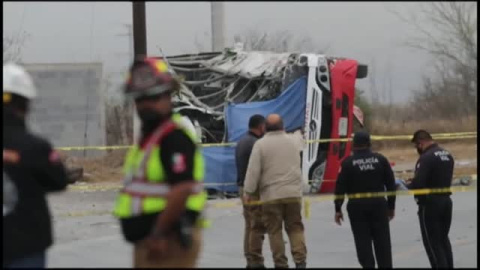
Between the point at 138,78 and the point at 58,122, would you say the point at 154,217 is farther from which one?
the point at 58,122

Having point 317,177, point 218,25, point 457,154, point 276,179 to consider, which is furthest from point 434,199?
point 457,154

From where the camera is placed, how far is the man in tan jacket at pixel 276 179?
7609 millimetres

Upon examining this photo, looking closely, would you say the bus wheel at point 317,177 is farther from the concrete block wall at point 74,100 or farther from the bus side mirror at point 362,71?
the concrete block wall at point 74,100

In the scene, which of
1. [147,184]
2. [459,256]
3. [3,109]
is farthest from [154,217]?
[459,256]

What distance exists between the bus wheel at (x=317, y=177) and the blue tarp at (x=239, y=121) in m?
0.91

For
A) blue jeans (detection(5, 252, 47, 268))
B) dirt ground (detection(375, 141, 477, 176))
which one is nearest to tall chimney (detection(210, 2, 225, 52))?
dirt ground (detection(375, 141, 477, 176))

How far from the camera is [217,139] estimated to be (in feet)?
51.9

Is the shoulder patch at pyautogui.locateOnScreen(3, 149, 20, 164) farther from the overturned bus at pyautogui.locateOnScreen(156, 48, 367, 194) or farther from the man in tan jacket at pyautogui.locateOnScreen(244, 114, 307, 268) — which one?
the overturned bus at pyautogui.locateOnScreen(156, 48, 367, 194)


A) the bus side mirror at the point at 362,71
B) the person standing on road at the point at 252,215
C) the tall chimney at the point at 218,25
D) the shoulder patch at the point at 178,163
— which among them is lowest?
the person standing on road at the point at 252,215

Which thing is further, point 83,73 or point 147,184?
point 83,73

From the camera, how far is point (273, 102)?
15.2 m

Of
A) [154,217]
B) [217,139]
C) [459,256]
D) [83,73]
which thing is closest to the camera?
[154,217]

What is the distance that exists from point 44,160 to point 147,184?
565mm

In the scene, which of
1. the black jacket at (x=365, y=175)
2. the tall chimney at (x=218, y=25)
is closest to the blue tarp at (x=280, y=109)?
the tall chimney at (x=218, y=25)
